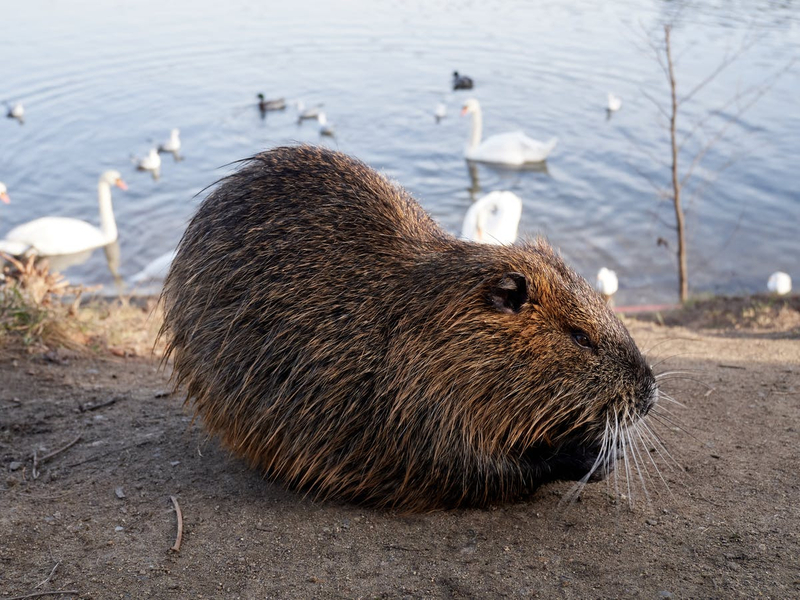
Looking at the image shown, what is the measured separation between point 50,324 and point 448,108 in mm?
11321

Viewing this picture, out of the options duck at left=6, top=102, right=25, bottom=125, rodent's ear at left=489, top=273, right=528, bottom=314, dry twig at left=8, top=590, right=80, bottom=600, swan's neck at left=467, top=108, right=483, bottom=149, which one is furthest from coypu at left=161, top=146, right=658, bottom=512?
duck at left=6, top=102, right=25, bottom=125

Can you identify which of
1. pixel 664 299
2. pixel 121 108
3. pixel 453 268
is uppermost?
pixel 453 268

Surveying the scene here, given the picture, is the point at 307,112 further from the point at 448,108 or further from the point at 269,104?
the point at 448,108

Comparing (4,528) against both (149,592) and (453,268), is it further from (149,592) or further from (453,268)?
(453,268)

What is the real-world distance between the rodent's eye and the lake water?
6.27 metres

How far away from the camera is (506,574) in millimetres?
2723

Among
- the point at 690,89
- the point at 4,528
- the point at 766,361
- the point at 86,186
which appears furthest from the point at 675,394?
the point at 690,89

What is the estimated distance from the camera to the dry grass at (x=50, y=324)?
4.89 metres

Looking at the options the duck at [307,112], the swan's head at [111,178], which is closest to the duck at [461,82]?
the duck at [307,112]

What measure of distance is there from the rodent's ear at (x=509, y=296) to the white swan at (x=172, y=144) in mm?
11079

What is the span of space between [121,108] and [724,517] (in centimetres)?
1438

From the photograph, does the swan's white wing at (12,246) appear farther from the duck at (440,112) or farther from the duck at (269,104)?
the duck at (440,112)

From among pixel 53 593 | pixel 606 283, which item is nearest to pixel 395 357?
pixel 53 593

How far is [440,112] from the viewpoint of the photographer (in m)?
14.7
